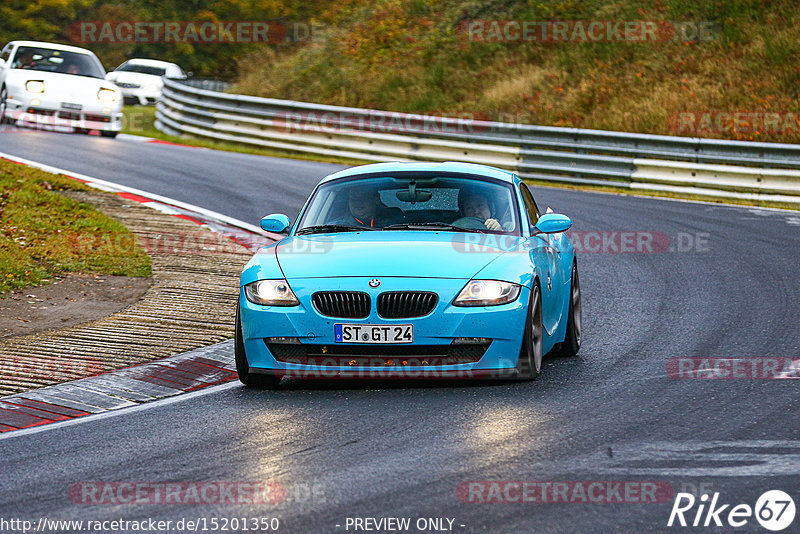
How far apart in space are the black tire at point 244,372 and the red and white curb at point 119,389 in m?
0.31

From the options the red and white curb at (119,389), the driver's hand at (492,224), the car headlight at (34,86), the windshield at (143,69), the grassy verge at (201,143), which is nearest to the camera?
the red and white curb at (119,389)

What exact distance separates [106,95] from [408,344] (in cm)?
1930

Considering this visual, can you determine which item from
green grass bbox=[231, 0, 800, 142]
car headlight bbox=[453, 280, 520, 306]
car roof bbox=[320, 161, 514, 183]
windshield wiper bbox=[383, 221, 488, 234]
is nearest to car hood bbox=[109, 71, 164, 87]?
green grass bbox=[231, 0, 800, 142]

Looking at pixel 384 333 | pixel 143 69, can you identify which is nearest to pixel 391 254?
pixel 384 333

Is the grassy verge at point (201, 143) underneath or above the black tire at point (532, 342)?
underneath

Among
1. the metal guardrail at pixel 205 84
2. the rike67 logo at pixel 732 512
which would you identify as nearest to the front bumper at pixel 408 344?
the rike67 logo at pixel 732 512

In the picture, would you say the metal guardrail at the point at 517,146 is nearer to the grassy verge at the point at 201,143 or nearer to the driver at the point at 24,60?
the grassy verge at the point at 201,143

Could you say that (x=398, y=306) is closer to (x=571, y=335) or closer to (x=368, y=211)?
(x=368, y=211)

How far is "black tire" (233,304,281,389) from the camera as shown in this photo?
8078 millimetres

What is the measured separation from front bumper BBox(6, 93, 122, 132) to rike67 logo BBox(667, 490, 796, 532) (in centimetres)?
2190

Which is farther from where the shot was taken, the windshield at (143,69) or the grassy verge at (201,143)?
the windshield at (143,69)

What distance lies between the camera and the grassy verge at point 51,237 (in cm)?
1216

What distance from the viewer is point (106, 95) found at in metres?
25.5

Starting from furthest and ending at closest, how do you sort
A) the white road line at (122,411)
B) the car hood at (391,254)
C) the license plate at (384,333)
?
the car hood at (391,254) → the license plate at (384,333) → the white road line at (122,411)
